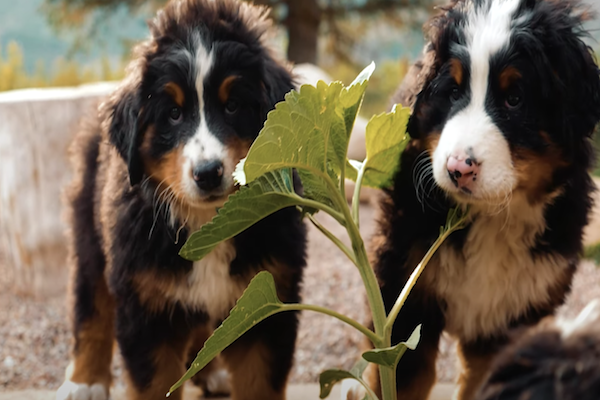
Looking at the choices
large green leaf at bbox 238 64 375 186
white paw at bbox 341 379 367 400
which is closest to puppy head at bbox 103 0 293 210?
large green leaf at bbox 238 64 375 186

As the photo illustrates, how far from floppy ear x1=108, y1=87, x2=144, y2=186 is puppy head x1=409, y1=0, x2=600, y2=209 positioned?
1.12m

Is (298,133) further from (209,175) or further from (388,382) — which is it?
(388,382)

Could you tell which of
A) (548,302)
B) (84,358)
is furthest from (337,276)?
(548,302)

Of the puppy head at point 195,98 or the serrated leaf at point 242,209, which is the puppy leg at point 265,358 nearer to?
the puppy head at point 195,98

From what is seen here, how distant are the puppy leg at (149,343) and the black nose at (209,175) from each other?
62 centimetres

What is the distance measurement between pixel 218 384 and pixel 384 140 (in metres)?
1.84

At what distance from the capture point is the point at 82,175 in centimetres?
376

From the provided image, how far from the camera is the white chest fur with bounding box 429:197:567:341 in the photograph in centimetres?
294

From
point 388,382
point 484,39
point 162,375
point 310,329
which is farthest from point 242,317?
point 310,329

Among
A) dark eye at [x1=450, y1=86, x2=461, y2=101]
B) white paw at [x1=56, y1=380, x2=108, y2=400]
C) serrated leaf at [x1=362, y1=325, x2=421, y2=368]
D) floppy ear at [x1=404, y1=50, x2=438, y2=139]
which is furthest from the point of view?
white paw at [x1=56, y1=380, x2=108, y2=400]

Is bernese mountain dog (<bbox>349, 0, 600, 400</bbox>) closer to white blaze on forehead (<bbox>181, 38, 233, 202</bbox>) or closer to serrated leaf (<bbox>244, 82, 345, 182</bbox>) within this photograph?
serrated leaf (<bbox>244, 82, 345, 182</bbox>)

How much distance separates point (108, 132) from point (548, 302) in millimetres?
1866

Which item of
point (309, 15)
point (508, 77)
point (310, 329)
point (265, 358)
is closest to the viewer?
point (508, 77)

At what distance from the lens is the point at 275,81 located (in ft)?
9.87
